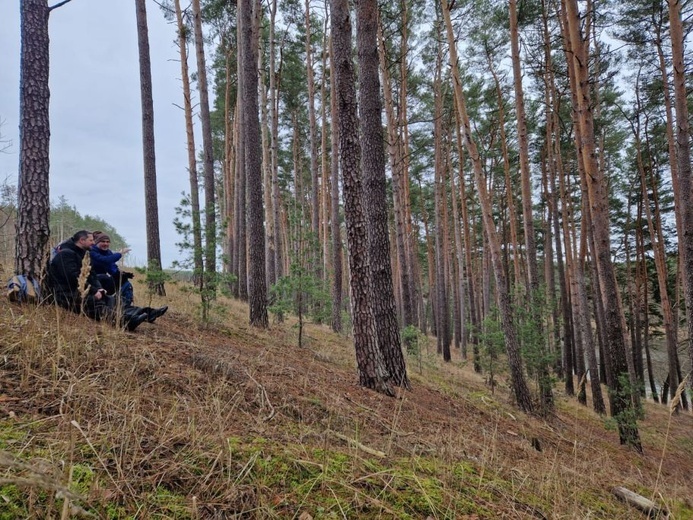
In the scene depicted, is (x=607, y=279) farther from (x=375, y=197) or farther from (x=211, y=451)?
(x=211, y=451)

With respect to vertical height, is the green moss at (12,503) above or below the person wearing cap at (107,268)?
below

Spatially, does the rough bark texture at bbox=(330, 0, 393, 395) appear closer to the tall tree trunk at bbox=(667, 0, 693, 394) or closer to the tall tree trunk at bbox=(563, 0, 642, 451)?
the tall tree trunk at bbox=(563, 0, 642, 451)

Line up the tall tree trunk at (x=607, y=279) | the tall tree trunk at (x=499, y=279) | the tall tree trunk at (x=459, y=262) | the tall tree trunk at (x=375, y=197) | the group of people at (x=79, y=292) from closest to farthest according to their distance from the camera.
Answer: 1. the group of people at (x=79, y=292)
2. the tall tree trunk at (x=375, y=197)
3. the tall tree trunk at (x=607, y=279)
4. the tall tree trunk at (x=499, y=279)
5. the tall tree trunk at (x=459, y=262)

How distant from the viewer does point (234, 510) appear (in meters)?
1.41

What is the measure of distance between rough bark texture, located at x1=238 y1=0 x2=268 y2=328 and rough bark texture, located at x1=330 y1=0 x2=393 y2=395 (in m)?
3.26

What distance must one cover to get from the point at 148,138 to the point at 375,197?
6414 millimetres

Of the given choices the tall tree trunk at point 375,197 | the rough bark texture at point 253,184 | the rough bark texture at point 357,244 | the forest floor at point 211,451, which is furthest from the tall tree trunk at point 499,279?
the rough bark texture at point 253,184

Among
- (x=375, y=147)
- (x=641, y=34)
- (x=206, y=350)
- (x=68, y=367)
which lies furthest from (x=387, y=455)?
(x=641, y=34)

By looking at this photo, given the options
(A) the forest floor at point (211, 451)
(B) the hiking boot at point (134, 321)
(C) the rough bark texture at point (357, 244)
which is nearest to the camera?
(A) the forest floor at point (211, 451)

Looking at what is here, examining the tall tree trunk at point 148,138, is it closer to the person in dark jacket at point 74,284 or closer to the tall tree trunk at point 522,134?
the person in dark jacket at point 74,284

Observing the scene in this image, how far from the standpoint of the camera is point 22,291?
3781mm

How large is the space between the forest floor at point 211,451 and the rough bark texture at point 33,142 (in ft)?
3.15

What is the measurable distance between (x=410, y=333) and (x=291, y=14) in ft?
44.7

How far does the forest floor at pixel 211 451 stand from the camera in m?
1.37
